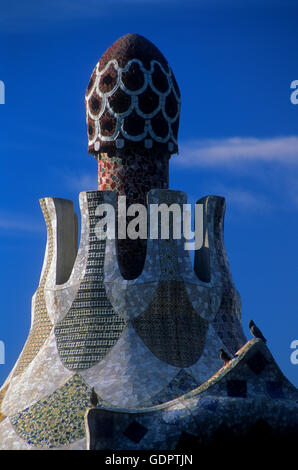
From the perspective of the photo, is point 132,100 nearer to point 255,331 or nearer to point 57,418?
point 57,418

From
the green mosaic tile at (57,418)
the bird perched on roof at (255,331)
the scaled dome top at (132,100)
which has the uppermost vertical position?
the scaled dome top at (132,100)

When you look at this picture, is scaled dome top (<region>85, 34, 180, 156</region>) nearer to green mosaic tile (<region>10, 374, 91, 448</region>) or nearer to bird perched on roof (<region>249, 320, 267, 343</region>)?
green mosaic tile (<region>10, 374, 91, 448</region>)

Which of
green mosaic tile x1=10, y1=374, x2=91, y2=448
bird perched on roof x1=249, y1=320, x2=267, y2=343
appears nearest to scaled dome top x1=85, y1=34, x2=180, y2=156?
green mosaic tile x1=10, y1=374, x2=91, y2=448

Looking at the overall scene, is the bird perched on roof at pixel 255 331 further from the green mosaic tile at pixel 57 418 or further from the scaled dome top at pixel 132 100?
the scaled dome top at pixel 132 100

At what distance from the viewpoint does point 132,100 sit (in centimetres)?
1967

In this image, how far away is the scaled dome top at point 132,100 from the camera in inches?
774

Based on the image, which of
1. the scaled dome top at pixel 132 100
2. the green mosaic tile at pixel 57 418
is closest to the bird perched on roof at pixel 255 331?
the green mosaic tile at pixel 57 418

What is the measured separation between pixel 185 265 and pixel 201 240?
1096 mm

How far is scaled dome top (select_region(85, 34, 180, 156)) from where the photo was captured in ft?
64.5

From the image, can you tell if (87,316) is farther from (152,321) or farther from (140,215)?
(140,215)

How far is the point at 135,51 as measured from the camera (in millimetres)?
19828

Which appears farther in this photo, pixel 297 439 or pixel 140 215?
pixel 140 215
